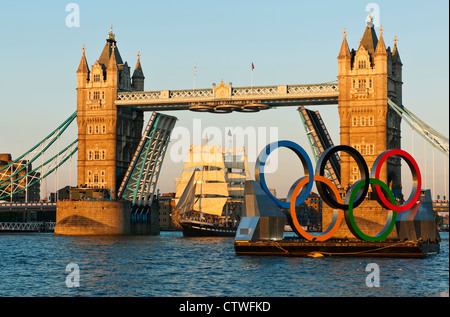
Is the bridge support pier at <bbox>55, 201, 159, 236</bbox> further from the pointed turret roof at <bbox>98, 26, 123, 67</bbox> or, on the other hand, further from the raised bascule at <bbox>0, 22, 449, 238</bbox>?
the pointed turret roof at <bbox>98, 26, 123, 67</bbox>

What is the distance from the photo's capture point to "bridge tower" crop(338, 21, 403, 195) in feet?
396

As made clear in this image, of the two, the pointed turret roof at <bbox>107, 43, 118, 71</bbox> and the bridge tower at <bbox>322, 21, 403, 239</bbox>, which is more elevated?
the pointed turret roof at <bbox>107, 43, 118, 71</bbox>

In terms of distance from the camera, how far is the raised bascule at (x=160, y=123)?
121125 millimetres

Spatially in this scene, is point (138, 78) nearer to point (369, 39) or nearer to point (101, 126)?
point (101, 126)

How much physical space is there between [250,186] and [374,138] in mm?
45078

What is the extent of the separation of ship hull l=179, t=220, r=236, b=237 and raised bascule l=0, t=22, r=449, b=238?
1114 centimetres

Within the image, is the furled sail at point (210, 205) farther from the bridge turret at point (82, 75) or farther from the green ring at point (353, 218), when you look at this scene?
the green ring at point (353, 218)

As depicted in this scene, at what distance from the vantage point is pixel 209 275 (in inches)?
2522

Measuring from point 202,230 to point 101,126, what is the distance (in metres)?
32.7

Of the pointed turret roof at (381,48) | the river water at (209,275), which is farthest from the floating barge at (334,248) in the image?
the pointed turret roof at (381,48)

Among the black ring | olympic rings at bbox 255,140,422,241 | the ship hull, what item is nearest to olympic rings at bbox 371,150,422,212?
olympic rings at bbox 255,140,422,241

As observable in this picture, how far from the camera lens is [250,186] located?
8031cm
